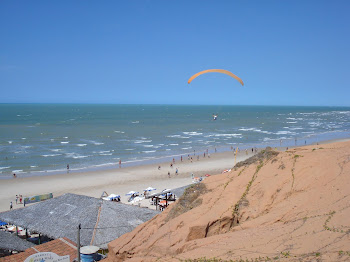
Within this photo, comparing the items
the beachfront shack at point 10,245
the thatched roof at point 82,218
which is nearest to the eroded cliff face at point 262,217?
the thatched roof at point 82,218

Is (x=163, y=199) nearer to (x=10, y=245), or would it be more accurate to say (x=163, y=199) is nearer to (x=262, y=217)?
(x=10, y=245)

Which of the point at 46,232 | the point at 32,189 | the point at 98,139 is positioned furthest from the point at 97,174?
the point at 98,139

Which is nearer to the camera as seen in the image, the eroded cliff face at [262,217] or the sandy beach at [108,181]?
the eroded cliff face at [262,217]

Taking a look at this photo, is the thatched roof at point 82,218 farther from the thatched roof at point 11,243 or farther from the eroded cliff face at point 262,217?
the eroded cliff face at point 262,217

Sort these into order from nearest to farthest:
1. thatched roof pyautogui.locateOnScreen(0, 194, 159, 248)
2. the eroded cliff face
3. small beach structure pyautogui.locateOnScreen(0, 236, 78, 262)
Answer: the eroded cliff face < small beach structure pyautogui.locateOnScreen(0, 236, 78, 262) < thatched roof pyautogui.locateOnScreen(0, 194, 159, 248)

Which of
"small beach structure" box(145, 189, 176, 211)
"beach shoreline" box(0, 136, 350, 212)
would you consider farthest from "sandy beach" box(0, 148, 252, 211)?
"small beach structure" box(145, 189, 176, 211)

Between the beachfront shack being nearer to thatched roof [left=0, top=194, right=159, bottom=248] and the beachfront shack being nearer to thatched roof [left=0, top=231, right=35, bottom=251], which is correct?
thatched roof [left=0, top=231, right=35, bottom=251]

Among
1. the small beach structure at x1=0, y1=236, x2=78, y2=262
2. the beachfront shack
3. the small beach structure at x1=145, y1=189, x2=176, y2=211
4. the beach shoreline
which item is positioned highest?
the small beach structure at x1=0, y1=236, x2=78, y2=262

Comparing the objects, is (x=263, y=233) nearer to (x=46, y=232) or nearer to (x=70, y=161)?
(x=46, y=232)
